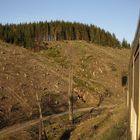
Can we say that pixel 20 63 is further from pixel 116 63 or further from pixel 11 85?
pixel 116 63

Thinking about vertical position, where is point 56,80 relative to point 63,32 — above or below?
below

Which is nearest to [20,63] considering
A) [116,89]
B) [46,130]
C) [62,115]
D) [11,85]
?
[11,85]

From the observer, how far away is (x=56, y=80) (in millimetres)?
67750

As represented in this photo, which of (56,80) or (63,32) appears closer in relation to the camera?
(56,80)

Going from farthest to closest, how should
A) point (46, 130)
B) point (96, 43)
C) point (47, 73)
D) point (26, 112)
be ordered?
point (96, 43) < point (47, 73) < point (26, 112) < point (46, 130)

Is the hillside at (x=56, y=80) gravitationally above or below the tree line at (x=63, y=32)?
below

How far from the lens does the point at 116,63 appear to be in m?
89.6

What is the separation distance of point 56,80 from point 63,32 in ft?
158

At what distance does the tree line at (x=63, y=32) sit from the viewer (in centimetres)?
10312

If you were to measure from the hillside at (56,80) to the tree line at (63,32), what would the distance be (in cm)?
920

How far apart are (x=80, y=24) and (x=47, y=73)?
5198 cm

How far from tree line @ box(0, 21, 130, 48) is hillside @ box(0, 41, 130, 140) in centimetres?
920

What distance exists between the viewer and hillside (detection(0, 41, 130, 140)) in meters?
49.5

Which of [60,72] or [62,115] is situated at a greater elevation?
[60,72]
